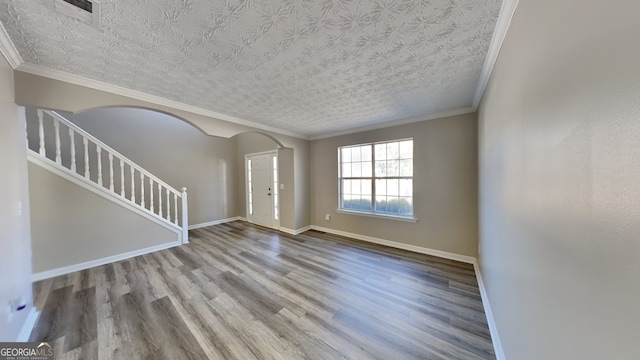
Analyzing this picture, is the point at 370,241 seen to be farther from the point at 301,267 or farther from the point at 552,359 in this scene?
the point at 552,359

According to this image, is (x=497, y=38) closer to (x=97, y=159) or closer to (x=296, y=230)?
(x=296, y=230)

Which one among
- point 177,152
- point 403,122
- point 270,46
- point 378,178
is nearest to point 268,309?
point 270,46

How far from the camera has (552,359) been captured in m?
0.75

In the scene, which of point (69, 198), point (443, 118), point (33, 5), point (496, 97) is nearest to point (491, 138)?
point (496, 97)

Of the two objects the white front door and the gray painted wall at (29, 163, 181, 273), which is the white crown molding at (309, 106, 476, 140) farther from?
the gray painted wall at (29, 163, 181, 273)

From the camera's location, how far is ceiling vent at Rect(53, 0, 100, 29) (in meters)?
1.11

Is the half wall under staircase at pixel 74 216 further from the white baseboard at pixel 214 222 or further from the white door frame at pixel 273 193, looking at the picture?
the white door frame at pixel 273 193

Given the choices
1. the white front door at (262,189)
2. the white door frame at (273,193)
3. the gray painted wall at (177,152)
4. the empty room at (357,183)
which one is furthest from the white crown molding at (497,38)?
the gray painted wall at (177,152)

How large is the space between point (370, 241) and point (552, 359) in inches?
120

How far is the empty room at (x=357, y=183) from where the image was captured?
584mm

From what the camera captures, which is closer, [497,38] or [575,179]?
[575,179]

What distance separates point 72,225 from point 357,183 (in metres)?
4.46

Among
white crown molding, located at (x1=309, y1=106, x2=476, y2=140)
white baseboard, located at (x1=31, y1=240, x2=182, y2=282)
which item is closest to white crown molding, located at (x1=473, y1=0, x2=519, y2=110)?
white crown molding, located at (x1=309, y1=106, x2=476, y2=140)

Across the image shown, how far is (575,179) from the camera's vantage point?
62cm
